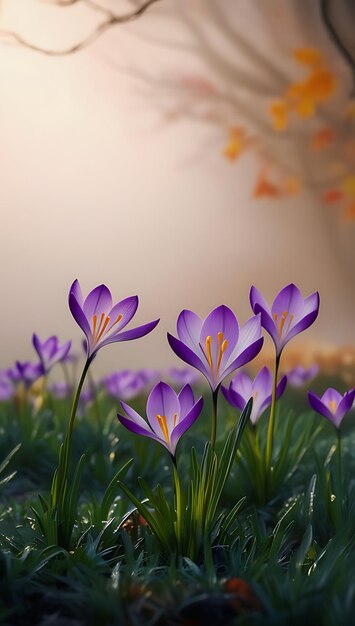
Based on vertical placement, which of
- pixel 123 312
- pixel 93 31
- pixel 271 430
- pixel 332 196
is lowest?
pixel 332 196

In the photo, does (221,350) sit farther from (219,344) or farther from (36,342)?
(36,342)

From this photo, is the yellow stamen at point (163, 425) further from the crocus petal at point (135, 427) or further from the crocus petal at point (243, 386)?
the crocus petal at point (243, 386)

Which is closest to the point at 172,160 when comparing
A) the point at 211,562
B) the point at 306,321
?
the point at 306,321

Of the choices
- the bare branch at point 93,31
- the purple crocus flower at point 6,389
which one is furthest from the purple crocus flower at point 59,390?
the bare branch at point 93,31

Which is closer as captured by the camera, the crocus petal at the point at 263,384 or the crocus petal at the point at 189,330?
the crocus petal at the point at 189,330

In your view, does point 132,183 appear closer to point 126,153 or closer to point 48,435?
point 126,153
